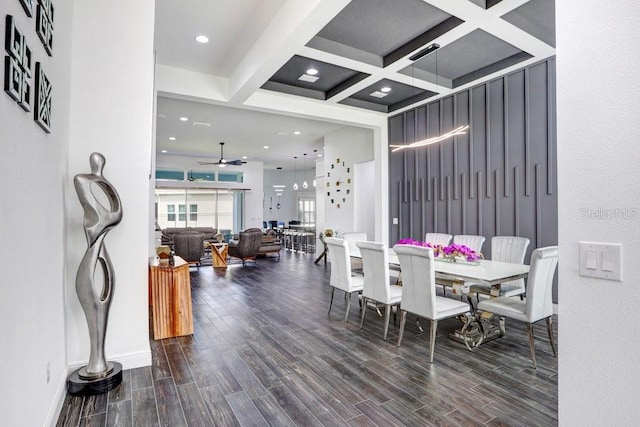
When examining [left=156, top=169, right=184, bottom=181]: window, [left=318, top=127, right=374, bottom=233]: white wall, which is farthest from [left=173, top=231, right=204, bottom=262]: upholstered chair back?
[left=156, top=169, right=184, bottom=181]: window

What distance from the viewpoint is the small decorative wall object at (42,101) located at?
165 cm

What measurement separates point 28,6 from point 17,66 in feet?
1.16

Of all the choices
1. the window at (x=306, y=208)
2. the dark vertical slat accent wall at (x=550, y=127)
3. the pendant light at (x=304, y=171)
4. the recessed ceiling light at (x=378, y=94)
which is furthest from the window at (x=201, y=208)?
the dark vertical slat accent wall at (x=550, y=127)

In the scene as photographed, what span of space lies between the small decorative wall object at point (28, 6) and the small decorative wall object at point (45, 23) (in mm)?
Result: 137

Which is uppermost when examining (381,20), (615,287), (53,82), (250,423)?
(381,20)

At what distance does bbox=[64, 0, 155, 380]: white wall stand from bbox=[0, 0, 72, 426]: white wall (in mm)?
176

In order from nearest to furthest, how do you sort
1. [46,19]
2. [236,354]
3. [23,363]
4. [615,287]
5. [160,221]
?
1. [615,287]
2. [23,363]
3. [46,19]
4. [236,354]
5. [160,221]

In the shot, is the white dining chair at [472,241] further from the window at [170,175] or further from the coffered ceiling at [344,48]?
the window at [170,175]

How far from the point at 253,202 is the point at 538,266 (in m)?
11.9

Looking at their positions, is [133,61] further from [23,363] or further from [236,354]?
[236,354]

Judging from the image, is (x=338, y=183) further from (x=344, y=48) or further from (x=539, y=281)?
(x=539, y=281)

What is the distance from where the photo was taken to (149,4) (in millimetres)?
2830

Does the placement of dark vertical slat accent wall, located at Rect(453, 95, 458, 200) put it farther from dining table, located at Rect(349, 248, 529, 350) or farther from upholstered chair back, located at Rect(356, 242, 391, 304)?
upholstered chair back, located at Rect(356, 242, 391, 304)

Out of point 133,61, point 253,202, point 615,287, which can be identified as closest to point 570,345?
point 615,287
